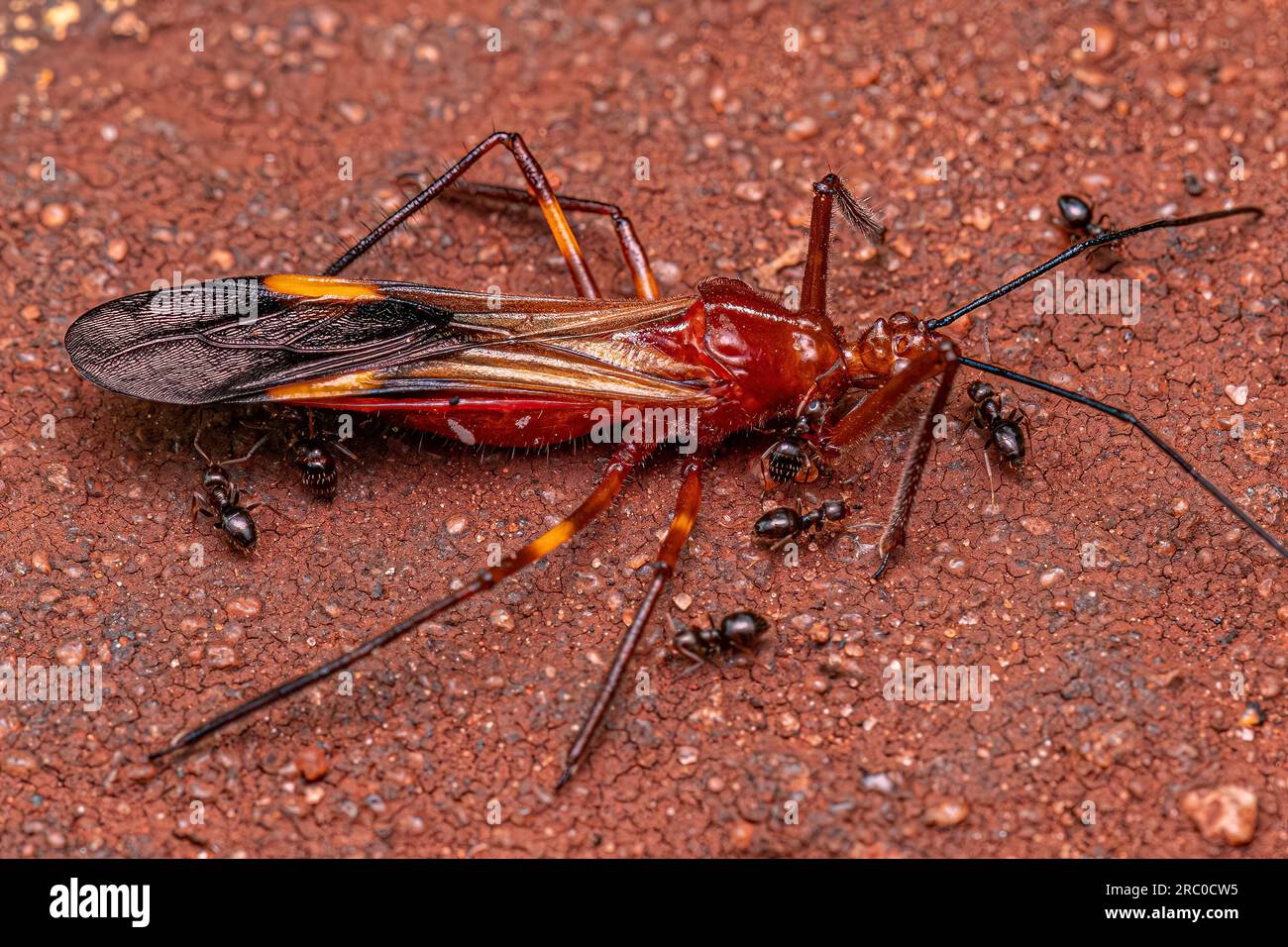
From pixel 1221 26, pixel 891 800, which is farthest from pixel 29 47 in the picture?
pixel 1221 26

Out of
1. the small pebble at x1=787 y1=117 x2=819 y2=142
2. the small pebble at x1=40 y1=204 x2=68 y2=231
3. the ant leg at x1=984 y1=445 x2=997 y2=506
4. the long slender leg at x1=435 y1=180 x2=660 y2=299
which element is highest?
the small pebble at x1=787 y1=117 x2=819 y2=142

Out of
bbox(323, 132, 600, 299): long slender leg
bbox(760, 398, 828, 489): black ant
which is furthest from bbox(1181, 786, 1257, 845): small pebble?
bbox(323, 132, 600, 299): long slender leg

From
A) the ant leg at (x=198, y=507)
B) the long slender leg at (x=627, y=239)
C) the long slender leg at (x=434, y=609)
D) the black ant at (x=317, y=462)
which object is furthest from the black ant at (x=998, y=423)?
the ant leg at (x=198, y=507)

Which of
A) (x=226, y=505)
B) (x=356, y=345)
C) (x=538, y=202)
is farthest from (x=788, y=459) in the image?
(x=226, y=505)

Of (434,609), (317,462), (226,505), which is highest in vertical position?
(317,462)

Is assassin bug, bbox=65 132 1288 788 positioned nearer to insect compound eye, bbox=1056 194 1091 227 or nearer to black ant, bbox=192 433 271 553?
black ant, bbox=192 433 271 553

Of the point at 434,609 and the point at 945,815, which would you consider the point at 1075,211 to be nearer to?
the point at 945,815
